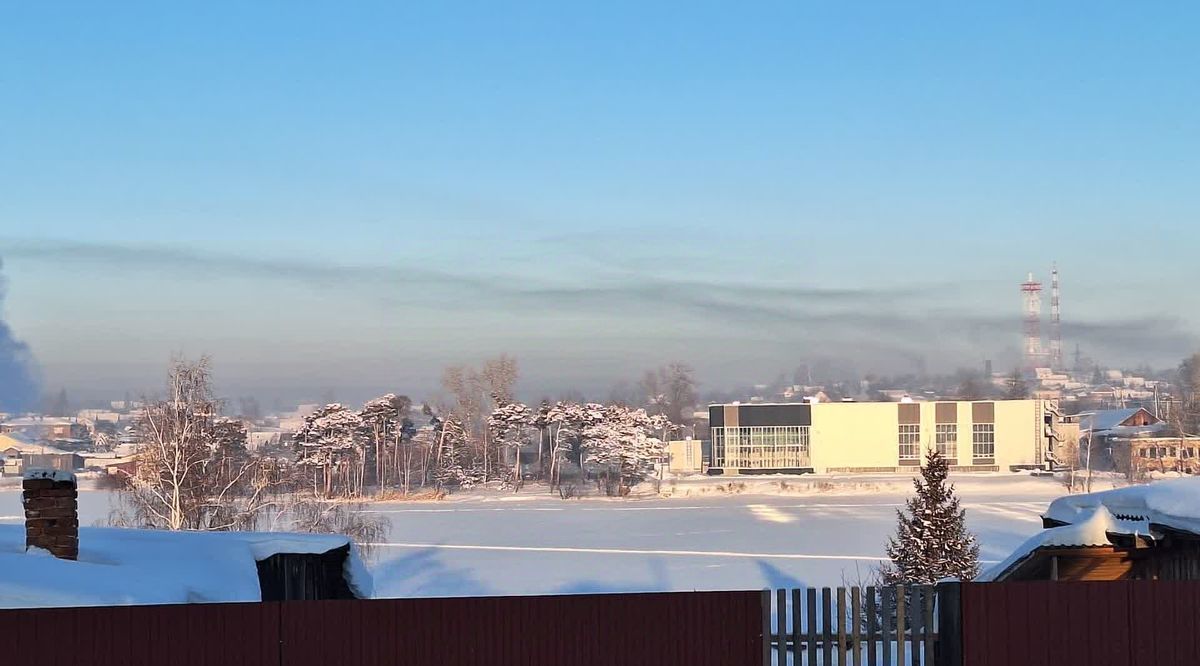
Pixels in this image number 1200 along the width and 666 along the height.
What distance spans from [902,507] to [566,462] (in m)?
38.7

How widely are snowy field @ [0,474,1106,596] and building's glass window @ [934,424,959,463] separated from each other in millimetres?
16073

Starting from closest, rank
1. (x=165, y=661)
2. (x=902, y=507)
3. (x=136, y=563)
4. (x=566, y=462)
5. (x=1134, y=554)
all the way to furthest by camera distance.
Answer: (x=165, y=661)
(x=136, y=563)
(x=1134, y=554)
(x=902, y=507)
(x=566, y=462)

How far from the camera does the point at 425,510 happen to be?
82.6 m

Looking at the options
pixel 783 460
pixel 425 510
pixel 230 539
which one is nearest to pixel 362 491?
pixel 425 510

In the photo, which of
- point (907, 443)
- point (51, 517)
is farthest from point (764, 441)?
point (51, 517)

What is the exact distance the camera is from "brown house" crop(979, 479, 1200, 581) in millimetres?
12945

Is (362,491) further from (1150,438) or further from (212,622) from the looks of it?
(212,622)

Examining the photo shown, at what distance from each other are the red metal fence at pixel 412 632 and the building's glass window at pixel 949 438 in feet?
363

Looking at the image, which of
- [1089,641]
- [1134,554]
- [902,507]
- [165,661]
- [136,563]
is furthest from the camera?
[902,507]

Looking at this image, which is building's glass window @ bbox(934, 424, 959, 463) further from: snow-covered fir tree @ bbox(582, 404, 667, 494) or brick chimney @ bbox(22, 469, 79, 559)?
brick chimney @ bbox(22, 469, 79, 559)

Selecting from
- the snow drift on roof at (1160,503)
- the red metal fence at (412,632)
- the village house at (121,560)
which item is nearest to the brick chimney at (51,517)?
the village house at (121,560)

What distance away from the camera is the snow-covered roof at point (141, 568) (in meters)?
9.34

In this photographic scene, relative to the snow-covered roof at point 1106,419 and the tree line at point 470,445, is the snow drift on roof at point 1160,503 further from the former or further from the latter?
the snow-covered roof at point 1106,419

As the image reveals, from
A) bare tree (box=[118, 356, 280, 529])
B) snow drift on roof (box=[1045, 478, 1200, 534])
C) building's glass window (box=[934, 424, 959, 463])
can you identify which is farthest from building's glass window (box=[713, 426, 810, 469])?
snow drift on roof (box=[1045, 478, 1200, 534])
